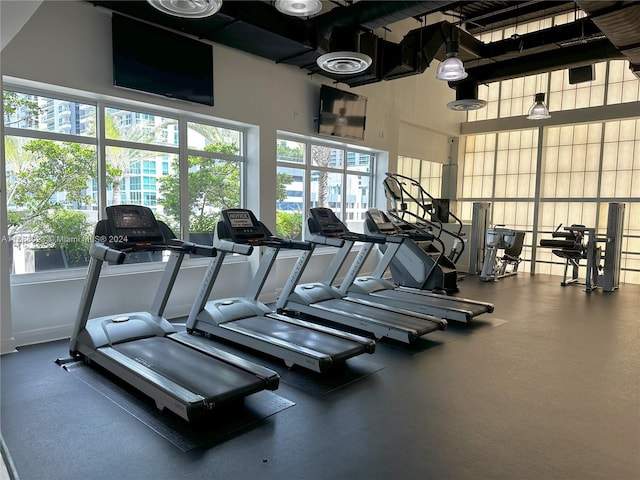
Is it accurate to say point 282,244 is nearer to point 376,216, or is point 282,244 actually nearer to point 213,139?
point 213,139

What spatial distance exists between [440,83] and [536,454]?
9601 mm

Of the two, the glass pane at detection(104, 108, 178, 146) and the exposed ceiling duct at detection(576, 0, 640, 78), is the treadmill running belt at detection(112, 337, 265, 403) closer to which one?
the glass pane at detection(104, 108, 178, 146)

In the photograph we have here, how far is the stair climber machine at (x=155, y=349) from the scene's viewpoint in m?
2.95

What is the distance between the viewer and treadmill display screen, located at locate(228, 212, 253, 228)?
193 inches

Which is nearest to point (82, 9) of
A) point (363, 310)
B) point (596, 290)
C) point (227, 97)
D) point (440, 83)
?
point (227, 97)

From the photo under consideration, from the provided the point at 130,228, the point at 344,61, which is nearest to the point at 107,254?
the point at 130,228

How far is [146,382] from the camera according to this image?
3.08 meters

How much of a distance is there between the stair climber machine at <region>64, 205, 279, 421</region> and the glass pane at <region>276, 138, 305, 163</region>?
338cm

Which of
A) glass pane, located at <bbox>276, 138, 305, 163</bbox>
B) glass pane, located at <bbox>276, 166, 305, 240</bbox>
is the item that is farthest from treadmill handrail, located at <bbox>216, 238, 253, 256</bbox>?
glass pane, located at <bbox>276, 138, 305, 163</bbox>

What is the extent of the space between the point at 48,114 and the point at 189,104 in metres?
1.65

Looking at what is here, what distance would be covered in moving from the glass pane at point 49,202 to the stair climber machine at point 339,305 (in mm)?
2644

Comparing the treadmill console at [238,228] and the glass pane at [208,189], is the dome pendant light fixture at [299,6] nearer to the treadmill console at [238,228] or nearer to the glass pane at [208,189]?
the treadmill console at [238,228]

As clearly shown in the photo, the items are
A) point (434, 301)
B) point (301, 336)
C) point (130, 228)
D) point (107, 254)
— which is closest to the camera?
point (107, 254)

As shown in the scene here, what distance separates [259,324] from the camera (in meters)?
4.62
